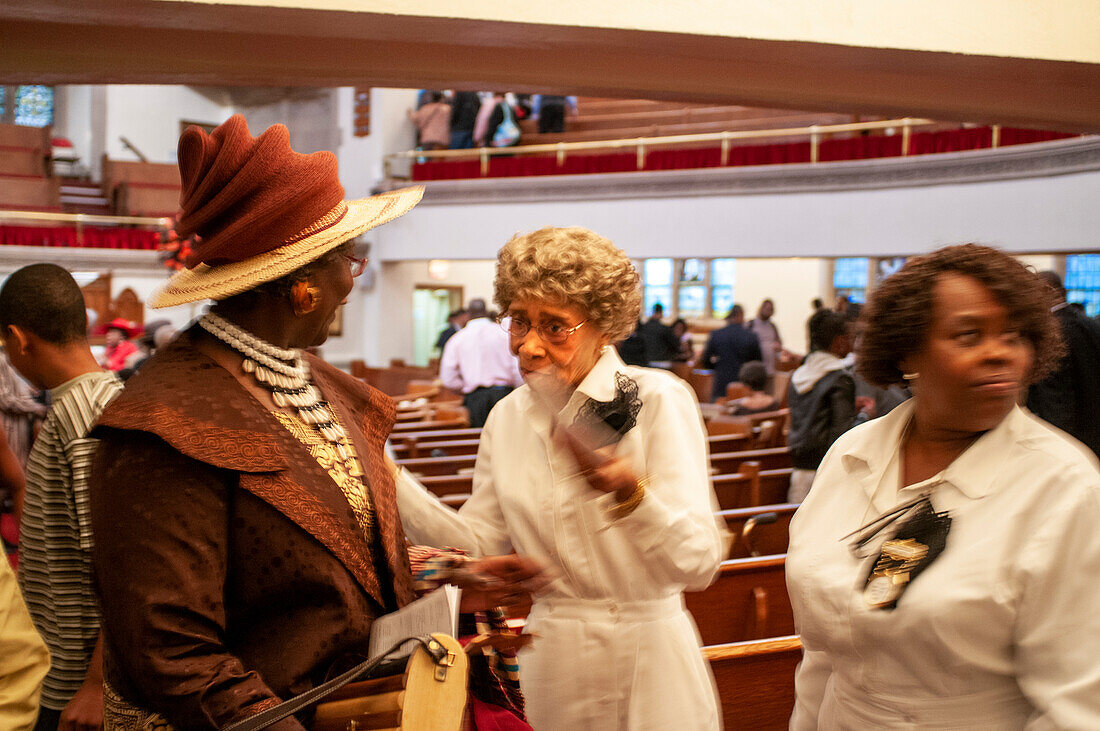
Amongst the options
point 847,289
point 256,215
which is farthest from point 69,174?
point 256,215

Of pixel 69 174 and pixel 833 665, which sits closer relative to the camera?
pixel 833 665

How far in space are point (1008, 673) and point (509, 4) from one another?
2.03m

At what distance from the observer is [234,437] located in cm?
124

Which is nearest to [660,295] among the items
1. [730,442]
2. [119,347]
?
[119,347]

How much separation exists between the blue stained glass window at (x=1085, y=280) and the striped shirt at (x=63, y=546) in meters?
11.7

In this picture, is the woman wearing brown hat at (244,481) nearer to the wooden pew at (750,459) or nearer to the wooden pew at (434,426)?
the wooden pew at (750,459)

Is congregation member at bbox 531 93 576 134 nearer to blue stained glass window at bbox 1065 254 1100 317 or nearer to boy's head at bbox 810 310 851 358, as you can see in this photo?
blue stained glass window at bbox 1065 254 1100 317

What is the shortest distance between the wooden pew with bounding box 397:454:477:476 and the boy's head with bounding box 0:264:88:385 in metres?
2.92

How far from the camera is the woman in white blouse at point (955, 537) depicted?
120 cm

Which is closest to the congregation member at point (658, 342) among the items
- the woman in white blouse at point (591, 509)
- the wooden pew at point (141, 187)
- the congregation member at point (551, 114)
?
the congregation member at point (551, 114)

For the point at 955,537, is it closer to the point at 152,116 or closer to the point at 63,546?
the point at 63,546

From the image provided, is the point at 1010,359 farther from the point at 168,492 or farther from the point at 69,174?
the point at 69,174

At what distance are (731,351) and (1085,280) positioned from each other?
5238mm

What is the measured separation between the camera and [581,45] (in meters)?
2.91
